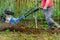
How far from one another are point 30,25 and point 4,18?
3.94ft

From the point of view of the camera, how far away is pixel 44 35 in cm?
977

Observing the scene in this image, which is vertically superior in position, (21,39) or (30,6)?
(30,6)

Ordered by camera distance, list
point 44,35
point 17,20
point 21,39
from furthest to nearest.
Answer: point 17,20, point 44,35, point 21,39

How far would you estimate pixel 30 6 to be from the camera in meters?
12.7

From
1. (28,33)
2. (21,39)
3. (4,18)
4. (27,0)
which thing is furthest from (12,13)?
(21,39)

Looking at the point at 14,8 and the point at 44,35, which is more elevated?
the point at 14,8

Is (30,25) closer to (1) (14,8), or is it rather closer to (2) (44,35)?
(1) (14,8)

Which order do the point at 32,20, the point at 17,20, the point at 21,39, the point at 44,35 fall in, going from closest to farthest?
the point at 21,39, the point at 44,35, the point at 17,20, the point at 32,20

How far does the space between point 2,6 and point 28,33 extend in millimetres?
3325

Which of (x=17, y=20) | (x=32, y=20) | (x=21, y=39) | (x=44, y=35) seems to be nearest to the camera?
(x=21, y=39)

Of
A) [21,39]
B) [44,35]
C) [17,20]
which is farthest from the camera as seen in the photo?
[17,20]

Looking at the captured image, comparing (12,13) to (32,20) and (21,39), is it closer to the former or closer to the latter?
(32,20)

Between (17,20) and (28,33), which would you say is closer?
(28,33)

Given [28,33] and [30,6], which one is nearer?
[28,33]
